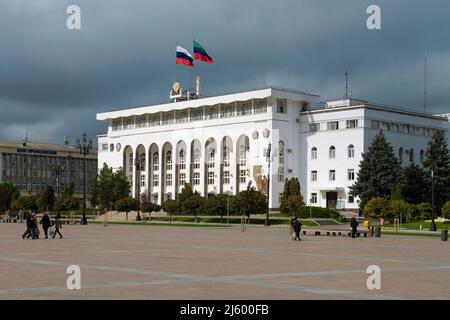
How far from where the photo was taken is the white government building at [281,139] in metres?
92.7

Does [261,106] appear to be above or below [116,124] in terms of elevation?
above

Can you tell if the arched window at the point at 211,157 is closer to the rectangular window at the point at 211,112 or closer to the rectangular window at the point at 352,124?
the rectangular window at the point at 211,112

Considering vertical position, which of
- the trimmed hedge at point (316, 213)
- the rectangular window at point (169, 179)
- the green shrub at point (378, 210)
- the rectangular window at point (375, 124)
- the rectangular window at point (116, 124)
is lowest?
the trimmed hedge at point (316, 213)

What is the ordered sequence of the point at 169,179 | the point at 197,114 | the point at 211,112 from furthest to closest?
1. the point at 169,179
2. the point at 197,114
3. the point at 211,112

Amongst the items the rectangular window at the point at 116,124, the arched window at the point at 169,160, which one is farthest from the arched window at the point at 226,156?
the rectangular window at the point at 116,124

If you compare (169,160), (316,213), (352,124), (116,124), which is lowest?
(316,213)

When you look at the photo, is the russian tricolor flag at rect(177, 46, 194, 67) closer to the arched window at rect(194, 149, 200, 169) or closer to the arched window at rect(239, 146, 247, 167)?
the arched window at rect(239, 146, 247, 167)

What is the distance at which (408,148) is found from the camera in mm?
96438

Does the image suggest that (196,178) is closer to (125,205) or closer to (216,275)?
(125,205)

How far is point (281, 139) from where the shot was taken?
317ft

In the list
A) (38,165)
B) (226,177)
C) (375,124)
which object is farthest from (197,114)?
(38,165)

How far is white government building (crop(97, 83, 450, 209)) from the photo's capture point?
92688 millimetres
